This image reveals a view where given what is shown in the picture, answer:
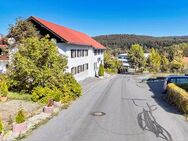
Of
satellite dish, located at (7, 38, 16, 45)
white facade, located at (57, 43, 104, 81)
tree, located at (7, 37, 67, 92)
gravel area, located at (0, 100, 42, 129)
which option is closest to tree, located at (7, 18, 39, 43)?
satellite dish, located at (7, 38, 16, 45)

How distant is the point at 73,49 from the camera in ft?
124

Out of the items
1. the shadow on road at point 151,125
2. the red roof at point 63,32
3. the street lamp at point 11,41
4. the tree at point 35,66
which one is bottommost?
the shadow on road at point 151,125

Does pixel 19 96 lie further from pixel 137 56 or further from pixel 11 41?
pixel 137 56

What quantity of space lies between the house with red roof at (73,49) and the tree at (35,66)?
868cm

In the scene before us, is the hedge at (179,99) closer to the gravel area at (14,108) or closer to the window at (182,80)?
the window at (182,80)

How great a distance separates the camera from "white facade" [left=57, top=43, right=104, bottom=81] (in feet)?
115

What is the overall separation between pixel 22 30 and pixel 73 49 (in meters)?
8.00

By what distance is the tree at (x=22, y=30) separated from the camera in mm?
32688

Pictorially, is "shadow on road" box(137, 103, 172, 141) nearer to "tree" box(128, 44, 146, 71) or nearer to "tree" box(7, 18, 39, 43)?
"tree" box(7, 18, 39, 43)

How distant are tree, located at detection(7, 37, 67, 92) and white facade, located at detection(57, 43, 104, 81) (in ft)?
29.3

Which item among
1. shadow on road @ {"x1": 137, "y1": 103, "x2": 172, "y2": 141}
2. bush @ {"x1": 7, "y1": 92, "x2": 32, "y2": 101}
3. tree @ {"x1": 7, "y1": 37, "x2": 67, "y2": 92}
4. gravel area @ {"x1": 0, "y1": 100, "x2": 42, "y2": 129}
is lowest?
shadow on road @ {"x1": 137, "y1": 103, "x2": 172, "y2": 141}

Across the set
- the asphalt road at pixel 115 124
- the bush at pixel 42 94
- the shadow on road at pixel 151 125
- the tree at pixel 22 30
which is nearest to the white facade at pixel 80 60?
the tree at pixel 22 30

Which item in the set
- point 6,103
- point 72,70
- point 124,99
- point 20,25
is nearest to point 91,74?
point 72,70

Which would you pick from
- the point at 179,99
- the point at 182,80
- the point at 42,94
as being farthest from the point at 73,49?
the point at 179,99
